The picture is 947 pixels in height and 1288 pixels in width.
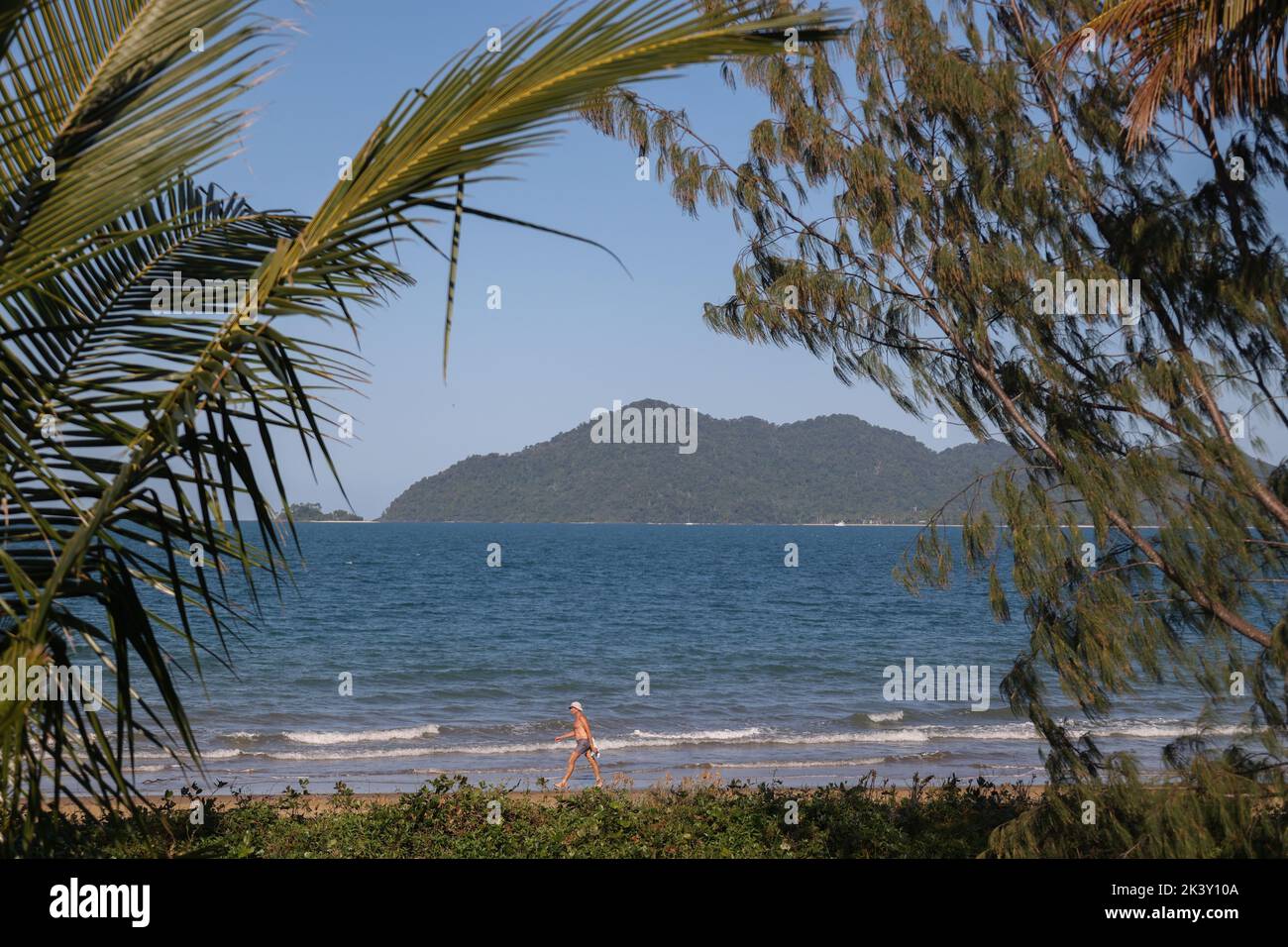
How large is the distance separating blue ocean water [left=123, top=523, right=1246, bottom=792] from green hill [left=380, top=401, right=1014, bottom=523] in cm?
9066

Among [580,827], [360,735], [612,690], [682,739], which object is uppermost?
[580,827]

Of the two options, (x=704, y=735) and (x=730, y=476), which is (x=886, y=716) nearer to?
(x=704, y=735)

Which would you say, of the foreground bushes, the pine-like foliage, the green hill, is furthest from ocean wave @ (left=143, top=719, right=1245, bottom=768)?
the green hill

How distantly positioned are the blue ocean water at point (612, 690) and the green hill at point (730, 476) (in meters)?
90.7

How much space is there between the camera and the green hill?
150 m

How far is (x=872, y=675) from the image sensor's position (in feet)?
95.8

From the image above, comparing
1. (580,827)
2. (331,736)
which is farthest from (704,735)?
(580,827)

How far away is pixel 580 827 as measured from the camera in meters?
9.05

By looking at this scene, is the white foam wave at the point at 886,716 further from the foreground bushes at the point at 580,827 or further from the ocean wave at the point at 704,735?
the foreground bushes at the point at 580,827

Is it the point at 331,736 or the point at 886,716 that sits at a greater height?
the point at 331,736

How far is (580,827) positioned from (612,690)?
714 inches

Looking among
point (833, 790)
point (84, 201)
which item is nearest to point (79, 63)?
point (84, 201)

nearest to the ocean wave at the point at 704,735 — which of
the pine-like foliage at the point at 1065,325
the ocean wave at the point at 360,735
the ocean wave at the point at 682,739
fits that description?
the ocean wave at the point at 682,739
